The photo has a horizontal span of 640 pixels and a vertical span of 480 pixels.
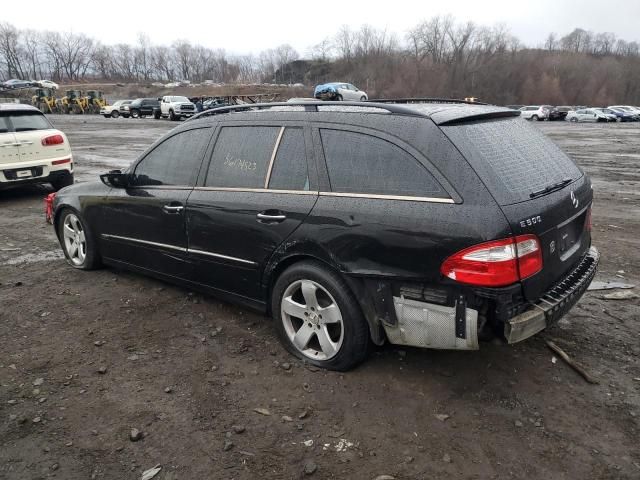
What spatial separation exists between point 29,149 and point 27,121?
0.64 meters

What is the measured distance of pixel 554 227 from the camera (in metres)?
2.95

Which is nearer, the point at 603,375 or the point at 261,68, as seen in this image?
the point at 603,375

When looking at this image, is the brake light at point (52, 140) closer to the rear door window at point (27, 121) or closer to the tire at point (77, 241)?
the rear door window at point (27, 121)

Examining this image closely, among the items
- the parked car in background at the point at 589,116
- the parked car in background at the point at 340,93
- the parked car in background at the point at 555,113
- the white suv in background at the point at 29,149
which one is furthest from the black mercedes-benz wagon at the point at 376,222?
the parked car in background at the point at 555,113

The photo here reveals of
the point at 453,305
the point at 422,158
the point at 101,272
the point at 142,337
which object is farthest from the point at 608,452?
the point at 101,272

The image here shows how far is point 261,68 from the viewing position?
13212cm

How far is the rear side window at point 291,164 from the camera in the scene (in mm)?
3398

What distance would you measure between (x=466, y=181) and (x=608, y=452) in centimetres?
157

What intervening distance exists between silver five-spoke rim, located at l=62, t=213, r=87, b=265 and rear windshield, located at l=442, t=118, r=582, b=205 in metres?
4.01

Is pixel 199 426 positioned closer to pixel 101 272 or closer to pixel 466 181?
pixel 466 181

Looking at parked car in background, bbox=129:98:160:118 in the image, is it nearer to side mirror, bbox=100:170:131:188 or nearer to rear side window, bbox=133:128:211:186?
side mirror, bbox=100:170:131:188

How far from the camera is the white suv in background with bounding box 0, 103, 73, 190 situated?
8.56 meters

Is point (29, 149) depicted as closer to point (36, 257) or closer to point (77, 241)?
point (36, 257)

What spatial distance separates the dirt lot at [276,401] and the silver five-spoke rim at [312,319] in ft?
0.53
